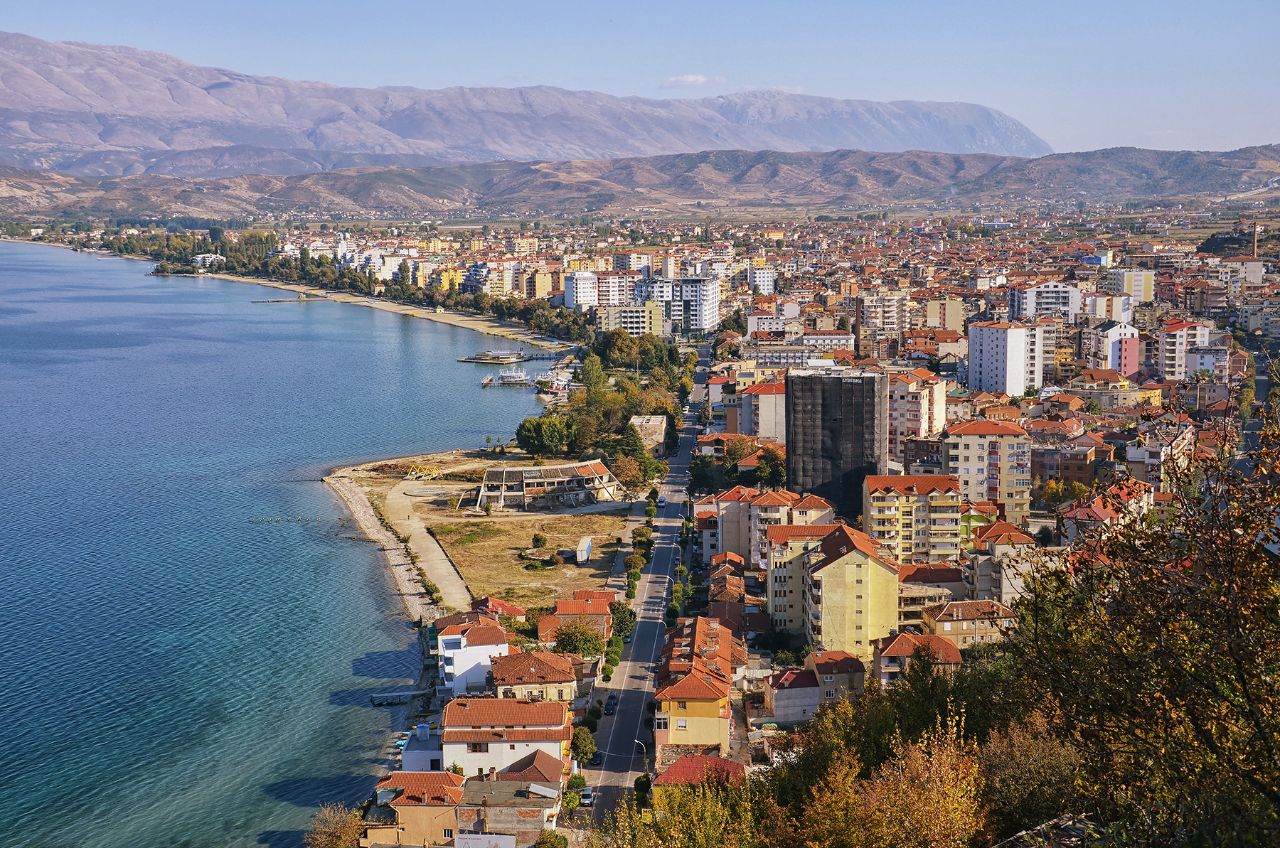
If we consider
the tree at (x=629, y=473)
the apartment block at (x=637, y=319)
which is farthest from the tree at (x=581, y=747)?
the apartment block at (x=637, y=319)

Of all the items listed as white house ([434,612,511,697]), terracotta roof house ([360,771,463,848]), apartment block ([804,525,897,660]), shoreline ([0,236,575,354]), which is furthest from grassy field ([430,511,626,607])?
shoreline ([0,236,575,354])

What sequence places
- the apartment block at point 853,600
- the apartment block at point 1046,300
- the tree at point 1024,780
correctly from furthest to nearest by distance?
the apartment block at point 1046,300 → the apartment block at point 853,600 → the tree at point 1024,780

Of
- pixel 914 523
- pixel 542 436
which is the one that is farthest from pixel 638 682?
pixel 542 436

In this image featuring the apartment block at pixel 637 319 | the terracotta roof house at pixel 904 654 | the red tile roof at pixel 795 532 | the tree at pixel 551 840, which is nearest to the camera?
Result: the tree at pixel 551 840

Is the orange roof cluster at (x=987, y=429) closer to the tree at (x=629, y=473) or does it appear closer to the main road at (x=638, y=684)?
the main road at (x=638, y=684)

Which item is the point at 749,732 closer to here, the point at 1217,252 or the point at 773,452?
the point at 773,452

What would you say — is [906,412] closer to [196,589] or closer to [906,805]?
[196,589]
